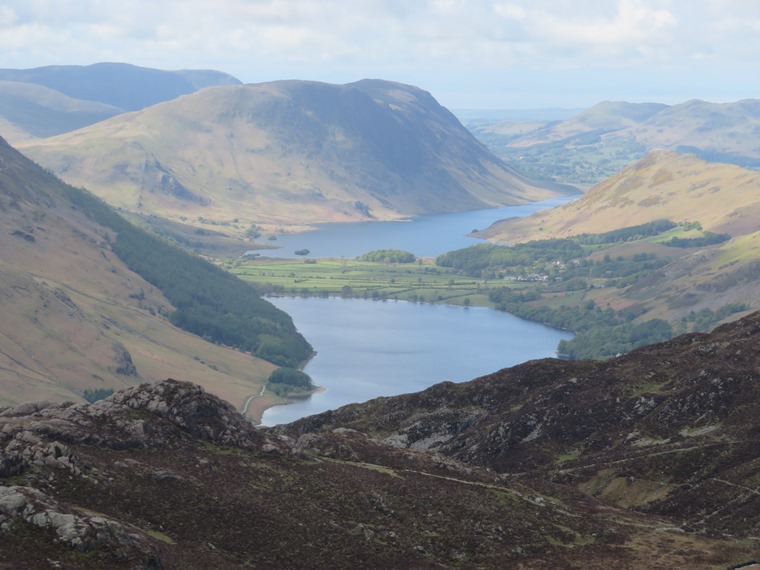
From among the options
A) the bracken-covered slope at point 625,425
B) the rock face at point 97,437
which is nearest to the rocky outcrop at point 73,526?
the rock face at point 97,437

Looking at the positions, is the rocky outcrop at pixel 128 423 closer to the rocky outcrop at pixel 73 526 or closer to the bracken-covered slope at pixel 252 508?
the bracken-covered slope at pixel 252 508

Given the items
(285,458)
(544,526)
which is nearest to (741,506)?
(544,526)

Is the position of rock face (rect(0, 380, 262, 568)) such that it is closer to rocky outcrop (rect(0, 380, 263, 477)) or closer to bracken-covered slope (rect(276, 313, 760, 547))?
rocky outcrop (rect(0, 380, 263, 477))

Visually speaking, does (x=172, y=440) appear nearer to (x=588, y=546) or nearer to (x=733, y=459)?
(x=588, y=546)

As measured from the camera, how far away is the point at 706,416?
108312 mm

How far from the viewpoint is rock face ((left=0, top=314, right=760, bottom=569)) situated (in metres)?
61.7

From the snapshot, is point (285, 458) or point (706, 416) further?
point (706, 416)

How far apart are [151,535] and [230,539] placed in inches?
184

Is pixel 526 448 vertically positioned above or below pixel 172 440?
below

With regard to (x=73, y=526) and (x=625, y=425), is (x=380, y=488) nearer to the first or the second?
(x=73, y=526)

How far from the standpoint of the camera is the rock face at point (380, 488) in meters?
61.7

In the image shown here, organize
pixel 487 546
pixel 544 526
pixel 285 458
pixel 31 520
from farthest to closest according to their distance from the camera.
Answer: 1. pixel 285 458
2. pixel 544 526
3. pixel 487 546
4. pixel 31 520

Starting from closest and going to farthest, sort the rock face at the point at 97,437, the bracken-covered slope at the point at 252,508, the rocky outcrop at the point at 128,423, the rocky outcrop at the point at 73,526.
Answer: the rocky outcrop at the point at 73,526
the rock face at the point at 97,437
the bracken-covered slope at the point at 252,508
the rocky outcrop at the point at 128,423

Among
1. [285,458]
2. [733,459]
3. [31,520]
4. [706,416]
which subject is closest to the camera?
[31,520]
